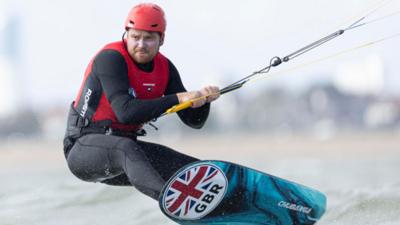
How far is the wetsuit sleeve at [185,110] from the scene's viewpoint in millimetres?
6621

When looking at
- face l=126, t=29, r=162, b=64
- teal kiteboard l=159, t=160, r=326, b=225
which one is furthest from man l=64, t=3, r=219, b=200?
teal kiteboard l=159, t=160, r=326, b=225

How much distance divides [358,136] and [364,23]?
124ft

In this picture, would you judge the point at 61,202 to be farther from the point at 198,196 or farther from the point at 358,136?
the point at 358,136

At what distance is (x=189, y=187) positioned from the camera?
20.0 feet

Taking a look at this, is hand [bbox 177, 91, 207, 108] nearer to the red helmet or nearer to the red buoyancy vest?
the red buoyancy vest

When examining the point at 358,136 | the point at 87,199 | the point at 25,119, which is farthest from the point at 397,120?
the point at 87,199

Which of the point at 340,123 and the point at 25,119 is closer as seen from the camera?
the point at 340,123

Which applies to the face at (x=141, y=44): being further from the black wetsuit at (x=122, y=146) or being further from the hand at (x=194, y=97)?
the hand at (x=194, y=97)

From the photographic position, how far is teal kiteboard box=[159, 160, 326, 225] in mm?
6078

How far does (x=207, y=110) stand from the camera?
21.8 ft

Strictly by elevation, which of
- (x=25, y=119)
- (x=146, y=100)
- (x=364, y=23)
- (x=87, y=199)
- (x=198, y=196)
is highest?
(x=364, y=23)

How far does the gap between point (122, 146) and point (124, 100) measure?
1.04 ft

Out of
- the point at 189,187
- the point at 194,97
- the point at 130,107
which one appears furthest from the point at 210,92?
the point at 189,187

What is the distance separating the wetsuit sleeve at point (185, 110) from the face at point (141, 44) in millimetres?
392
